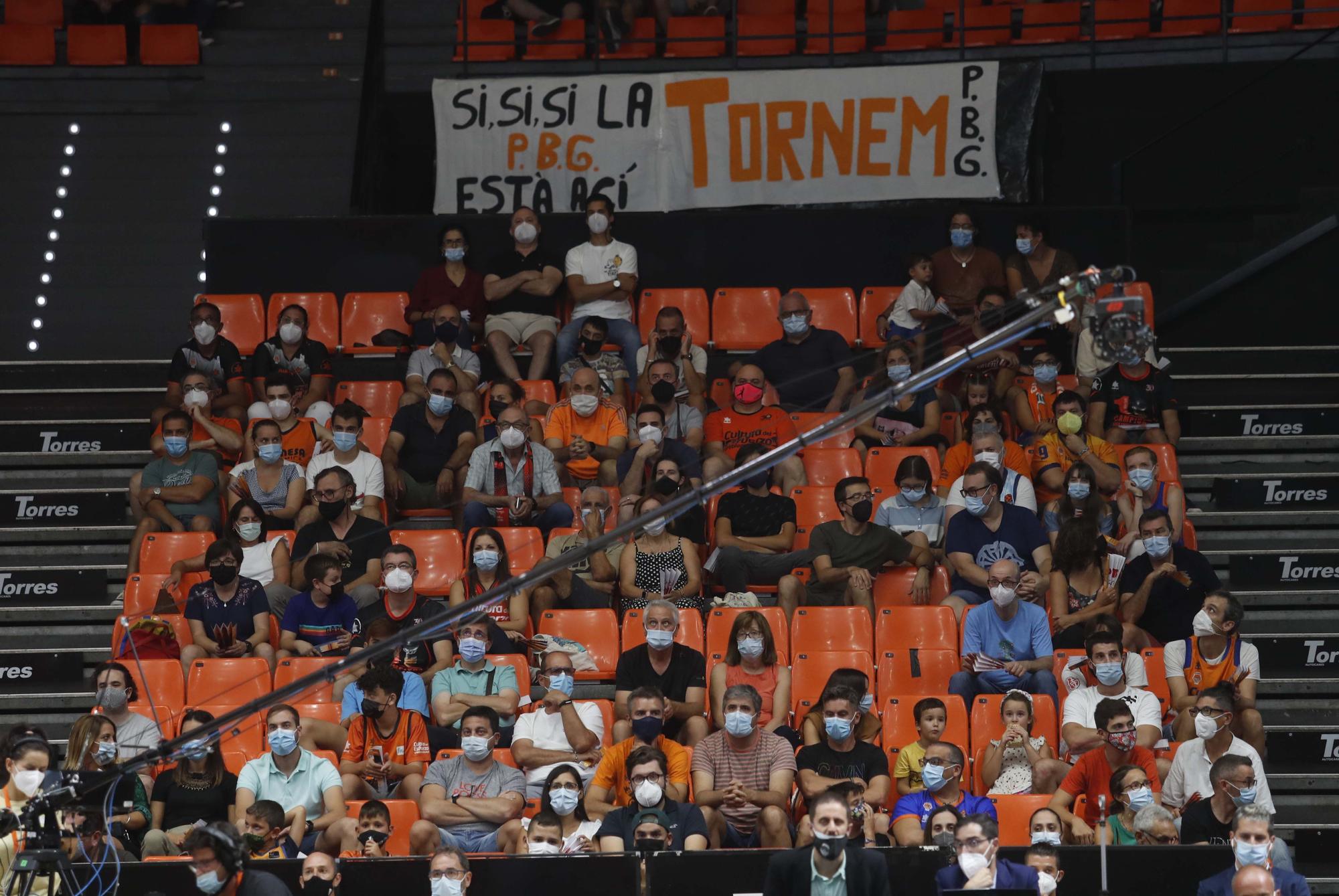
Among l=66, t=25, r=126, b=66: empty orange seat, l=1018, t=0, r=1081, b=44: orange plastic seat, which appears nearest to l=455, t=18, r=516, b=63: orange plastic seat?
l=66, t=25, r=126, b=66: empty orange seat

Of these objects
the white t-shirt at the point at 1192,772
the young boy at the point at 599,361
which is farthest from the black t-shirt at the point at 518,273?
the white t-shirt at the point at 1192,772

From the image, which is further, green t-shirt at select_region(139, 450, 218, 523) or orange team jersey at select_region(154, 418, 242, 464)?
orange team jersey at select_region(154, 418, 242, 464)

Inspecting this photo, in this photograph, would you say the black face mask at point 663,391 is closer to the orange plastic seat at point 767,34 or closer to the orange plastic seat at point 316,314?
the orange plastic seat at point 316,314

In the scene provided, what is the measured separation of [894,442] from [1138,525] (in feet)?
7.07

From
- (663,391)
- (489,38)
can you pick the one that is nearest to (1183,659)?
(663,391)

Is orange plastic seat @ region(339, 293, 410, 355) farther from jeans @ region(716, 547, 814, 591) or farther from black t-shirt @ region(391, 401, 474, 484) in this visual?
jeans @ region(716, 547, 814, 591)

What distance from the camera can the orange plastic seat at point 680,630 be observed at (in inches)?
441

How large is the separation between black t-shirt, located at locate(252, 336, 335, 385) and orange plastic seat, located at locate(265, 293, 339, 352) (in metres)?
0.69

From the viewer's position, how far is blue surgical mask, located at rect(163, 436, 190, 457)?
12586 mm

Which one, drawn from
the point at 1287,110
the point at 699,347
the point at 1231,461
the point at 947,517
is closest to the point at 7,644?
the point at 699,347

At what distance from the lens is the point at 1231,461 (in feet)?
45.0

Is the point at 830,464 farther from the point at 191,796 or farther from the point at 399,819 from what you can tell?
the point at 191,796

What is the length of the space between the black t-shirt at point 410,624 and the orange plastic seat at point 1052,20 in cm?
820

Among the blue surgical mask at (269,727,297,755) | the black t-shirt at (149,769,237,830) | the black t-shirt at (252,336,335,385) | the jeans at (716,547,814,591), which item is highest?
the black t-shirt at (252,336,335,385)
